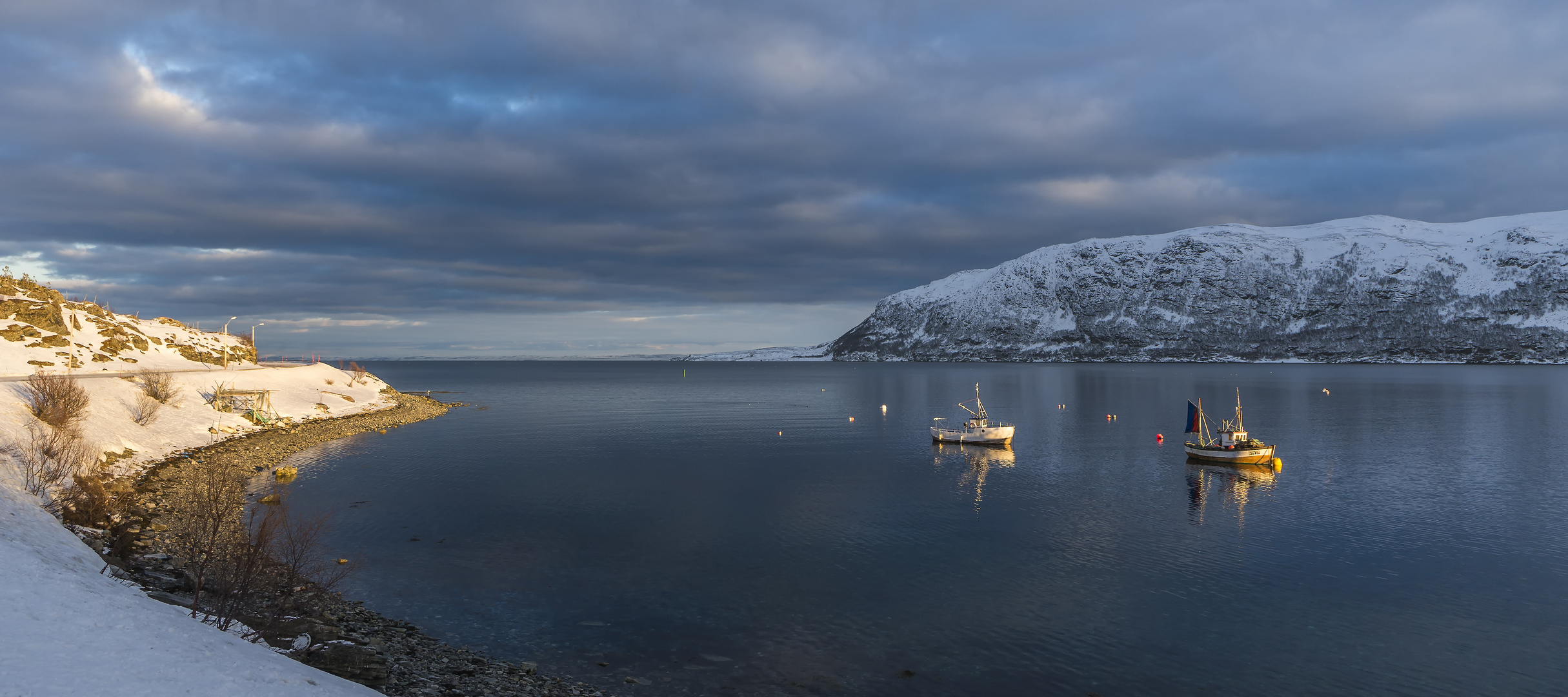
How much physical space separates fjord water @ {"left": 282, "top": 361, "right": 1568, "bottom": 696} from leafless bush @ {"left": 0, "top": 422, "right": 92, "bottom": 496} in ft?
36.7

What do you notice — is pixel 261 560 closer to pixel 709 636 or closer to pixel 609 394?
pixel 709 636

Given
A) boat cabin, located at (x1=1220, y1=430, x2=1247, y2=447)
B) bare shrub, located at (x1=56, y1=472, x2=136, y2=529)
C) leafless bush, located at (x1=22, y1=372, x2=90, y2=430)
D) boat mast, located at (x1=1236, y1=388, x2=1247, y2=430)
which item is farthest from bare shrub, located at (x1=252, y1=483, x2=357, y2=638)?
boat mast, located at (x1=1236, y1=388, x2=1247, y2=430)

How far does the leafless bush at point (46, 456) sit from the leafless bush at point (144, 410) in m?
16.8

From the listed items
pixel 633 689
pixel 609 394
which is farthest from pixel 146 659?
pixel 609 394

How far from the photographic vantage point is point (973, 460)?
68.2m

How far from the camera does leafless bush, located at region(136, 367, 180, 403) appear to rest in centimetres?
6638

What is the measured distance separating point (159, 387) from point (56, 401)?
19.0 m

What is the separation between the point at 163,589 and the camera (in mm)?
23781

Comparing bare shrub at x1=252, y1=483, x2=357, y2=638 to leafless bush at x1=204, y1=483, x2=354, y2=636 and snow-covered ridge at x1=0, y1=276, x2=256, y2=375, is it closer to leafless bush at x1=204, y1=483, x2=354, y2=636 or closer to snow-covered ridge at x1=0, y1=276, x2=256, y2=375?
leafless bush at x1=204, y1=483, x2=354, y2=636

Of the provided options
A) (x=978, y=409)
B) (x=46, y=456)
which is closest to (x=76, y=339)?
(x=46, y=456)

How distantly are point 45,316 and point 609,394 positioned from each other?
9038 cm

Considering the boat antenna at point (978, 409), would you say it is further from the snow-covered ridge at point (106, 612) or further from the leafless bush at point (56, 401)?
the leafless bush at point (56, 401)

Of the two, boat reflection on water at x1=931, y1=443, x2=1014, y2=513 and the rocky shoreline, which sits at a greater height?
the rocky shoreline

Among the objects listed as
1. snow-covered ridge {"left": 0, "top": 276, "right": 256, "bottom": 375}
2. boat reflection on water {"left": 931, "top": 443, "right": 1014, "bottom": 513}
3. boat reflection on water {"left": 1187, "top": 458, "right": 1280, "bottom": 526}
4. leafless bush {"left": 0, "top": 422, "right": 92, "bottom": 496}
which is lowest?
boat reflection on water {"left": 1187, "top": 458, "right": 1280, "bottom": 526}
